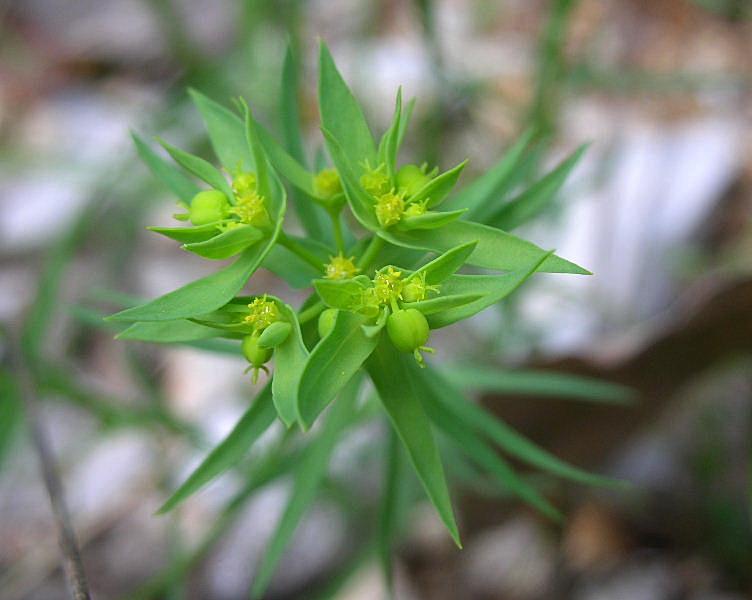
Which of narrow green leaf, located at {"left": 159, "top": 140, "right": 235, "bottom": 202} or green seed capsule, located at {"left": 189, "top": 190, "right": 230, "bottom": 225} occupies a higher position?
narrow green leaf, located at {"left": 159, "top": 140, "right": 235, "bottom": 202}

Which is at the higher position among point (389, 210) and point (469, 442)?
point (389, 210)

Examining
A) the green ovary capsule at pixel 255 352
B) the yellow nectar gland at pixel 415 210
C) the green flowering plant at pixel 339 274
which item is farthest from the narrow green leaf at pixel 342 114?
the green ovary capsule at pixel 255 352

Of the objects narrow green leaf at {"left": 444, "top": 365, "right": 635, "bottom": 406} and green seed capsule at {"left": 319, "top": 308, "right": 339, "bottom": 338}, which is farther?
narrow green leaf at {"left": 444, "top": 365, "right": 635, "bottom": 406}

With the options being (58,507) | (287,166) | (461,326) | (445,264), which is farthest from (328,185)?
(461,326)

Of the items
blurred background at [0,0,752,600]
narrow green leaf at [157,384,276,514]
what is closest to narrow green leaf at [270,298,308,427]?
narrow green leaf at [157,384,276,514]

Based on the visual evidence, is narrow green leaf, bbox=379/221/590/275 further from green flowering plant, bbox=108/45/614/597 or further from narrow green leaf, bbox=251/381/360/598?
narrow green leaf, bbox=251/381/360/598

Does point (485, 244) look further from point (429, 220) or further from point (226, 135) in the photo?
point (226, 135)

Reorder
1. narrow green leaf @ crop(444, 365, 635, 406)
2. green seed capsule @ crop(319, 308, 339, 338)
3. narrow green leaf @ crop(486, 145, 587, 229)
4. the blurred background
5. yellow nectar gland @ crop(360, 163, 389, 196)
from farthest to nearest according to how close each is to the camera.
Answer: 1. the blurred background
2. narrow green leaf @ crop(444, 365, 635, 406)
3. narrow green leaf @ crop(486, 145, 587, 229)
4. yellow nectar gland @ crop(360, 163, 389, 196)
5. green seed capsule @ crop(319, 308, 339, 338)
